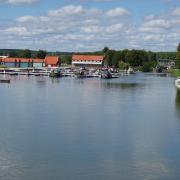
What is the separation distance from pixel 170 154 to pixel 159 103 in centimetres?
1207

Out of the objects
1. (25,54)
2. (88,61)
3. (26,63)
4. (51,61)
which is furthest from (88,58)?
(26,63)

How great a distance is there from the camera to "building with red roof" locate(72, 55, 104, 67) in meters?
84.4

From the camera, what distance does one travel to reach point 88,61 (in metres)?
85.8

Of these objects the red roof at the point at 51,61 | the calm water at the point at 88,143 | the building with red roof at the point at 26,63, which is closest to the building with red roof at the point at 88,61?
the red roof at the point at 51,61

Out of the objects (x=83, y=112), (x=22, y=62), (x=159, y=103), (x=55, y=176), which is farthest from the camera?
(x=22, y=62)

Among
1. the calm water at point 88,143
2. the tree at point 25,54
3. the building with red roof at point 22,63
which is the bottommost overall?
the building with red roof at point 22,63

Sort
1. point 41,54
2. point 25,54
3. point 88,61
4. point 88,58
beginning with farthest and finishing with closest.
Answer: point 25,54, point 41,54, point 88,58, point 88,61

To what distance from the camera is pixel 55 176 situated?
30.0 feet

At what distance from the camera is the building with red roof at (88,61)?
84438 mm

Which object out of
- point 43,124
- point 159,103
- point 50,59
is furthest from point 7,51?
point 43,124

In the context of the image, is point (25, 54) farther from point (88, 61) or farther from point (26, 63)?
point (26, 63)

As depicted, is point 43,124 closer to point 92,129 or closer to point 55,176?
point 92,129

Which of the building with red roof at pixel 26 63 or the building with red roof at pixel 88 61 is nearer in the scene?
the building with red roof at pixel 26 63

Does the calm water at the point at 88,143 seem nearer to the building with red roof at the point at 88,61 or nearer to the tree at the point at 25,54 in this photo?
the building with red roof at the point at 88,61
